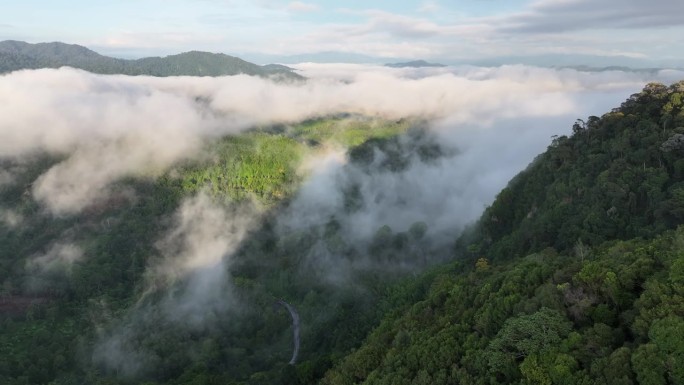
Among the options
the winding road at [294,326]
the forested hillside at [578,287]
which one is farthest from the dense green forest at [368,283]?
the winding road at [294,326]

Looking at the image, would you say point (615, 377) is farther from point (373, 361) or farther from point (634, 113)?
point (634, 113)

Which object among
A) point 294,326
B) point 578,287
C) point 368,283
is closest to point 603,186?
point 578,287

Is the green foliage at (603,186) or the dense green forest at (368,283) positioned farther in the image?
the green foliage at (603,186)

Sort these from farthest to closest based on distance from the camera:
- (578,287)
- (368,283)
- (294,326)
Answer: (368,283) → (294,326) → (578,287)

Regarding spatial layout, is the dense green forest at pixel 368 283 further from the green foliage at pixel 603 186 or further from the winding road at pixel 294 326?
the winding road at pixel 294 326

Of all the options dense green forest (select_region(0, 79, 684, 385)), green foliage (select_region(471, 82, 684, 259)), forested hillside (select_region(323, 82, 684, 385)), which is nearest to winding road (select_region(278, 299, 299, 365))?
dense green forest (select_region(0, 79, 684, 385))

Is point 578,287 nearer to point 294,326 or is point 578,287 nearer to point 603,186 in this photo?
point 603,186
